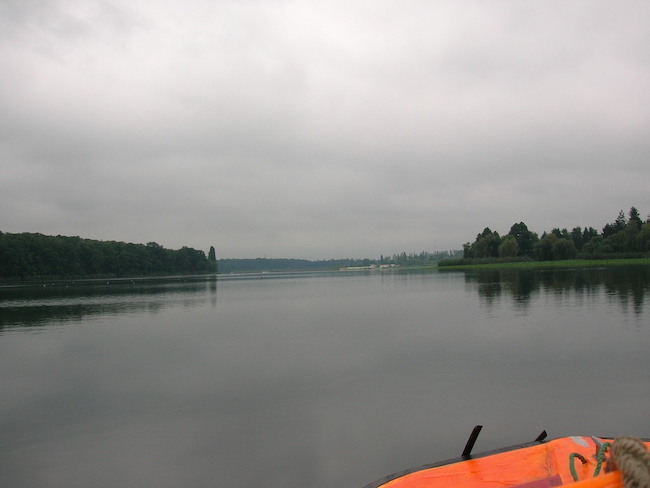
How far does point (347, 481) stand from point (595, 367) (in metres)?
9.80

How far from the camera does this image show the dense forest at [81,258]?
4102 inches

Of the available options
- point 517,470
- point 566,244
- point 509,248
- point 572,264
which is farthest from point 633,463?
point 509,248

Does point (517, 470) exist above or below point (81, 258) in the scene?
below

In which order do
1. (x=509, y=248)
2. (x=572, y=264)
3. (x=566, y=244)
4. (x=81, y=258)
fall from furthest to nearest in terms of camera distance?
(x=81, y=258), (x=509, y=248), (x=566, y=244), (x=572, y=264)

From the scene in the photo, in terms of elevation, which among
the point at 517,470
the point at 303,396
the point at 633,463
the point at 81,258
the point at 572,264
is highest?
the point at 81,258

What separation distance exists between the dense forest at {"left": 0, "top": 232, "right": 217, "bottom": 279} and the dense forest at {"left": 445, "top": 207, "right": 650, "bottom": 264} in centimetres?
9083

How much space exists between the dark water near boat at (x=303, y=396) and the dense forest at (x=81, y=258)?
92.8 metres

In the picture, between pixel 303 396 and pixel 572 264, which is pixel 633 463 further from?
pixel 572 264

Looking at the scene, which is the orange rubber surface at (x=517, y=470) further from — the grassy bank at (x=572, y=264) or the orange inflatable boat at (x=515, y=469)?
the grassy bank at (x=572, y=264)

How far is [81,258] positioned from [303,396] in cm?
12850

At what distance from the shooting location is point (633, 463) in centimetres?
316

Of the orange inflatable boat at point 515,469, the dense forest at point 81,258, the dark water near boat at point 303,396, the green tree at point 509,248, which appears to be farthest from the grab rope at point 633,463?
the green tree at point 509,248

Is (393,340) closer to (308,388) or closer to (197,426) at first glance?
(308,388)

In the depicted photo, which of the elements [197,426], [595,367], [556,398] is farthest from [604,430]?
[197,426]
